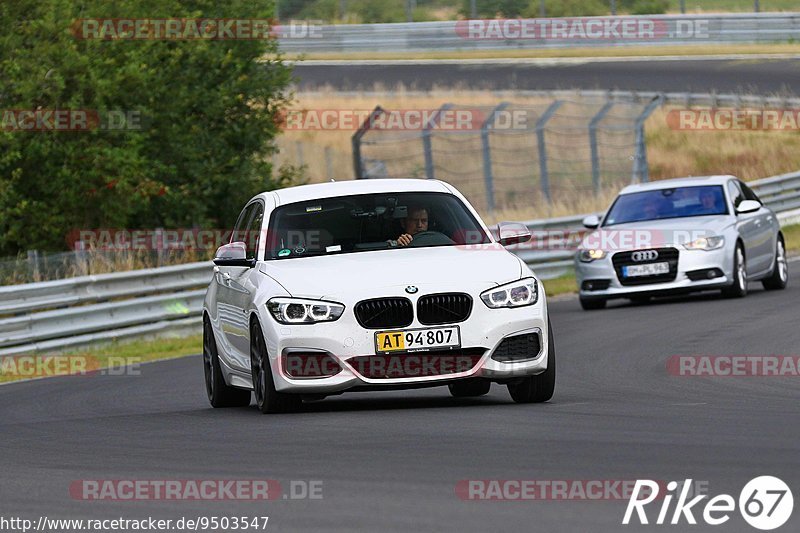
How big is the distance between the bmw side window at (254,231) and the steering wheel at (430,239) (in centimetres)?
116

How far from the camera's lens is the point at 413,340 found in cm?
1085

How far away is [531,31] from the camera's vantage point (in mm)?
54031

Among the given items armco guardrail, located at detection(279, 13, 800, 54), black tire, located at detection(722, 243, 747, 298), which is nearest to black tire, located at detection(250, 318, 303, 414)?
black tire, located at detection(722, 243, 747, 298)

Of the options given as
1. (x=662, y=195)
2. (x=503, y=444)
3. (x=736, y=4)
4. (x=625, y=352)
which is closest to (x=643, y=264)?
(x=662, y=195)

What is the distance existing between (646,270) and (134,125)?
1031 centimetres

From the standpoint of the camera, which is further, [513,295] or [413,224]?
[413,224]

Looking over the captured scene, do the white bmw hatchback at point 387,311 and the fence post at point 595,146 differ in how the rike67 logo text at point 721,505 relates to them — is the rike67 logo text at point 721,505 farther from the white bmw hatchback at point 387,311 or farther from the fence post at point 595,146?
the fence post at point 595,146

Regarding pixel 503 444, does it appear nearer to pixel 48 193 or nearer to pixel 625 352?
pixel 625 352

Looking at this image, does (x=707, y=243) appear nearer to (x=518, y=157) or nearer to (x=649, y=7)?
(x=518, y=157)

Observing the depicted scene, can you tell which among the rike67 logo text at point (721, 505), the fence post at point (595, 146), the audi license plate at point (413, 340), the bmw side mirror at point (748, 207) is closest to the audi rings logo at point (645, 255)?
the bmw side mirror at point (748, 207)

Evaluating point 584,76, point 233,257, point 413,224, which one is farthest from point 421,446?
point 584,76

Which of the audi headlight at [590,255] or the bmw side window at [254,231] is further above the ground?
the bmw side window at [254,231]

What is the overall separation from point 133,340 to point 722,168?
2100 centimetres

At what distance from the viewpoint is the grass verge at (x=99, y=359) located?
18.9m
